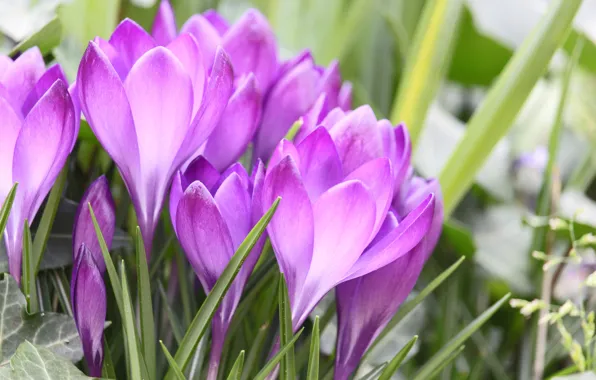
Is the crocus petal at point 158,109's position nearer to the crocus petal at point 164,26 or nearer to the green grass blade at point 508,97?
the crocus petal at point 164,26

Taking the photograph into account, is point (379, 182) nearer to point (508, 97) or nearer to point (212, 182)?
point (212, 182)

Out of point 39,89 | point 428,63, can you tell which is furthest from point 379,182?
point 428,63

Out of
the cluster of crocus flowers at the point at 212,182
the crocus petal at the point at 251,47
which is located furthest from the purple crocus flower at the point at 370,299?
the crocus petal at the point at 251,47

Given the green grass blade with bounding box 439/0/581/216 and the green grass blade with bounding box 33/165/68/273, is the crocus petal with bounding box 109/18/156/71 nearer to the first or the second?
the green grass blade with bounding box 33/165/68/273

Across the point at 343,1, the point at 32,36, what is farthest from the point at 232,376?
the point at 343,1

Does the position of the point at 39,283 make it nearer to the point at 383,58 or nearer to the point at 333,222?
the point at 333,222
